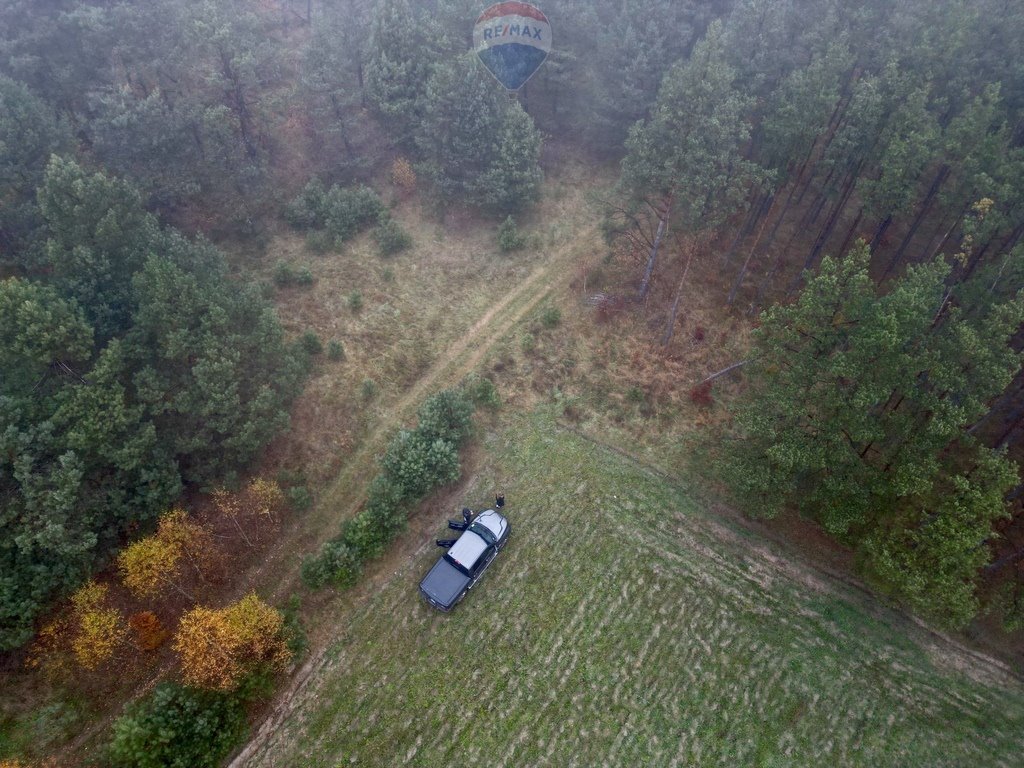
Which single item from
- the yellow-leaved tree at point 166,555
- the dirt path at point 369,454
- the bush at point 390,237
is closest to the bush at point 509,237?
the dirt path at point 369,454

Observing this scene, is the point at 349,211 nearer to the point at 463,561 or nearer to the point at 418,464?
the point at 418,464

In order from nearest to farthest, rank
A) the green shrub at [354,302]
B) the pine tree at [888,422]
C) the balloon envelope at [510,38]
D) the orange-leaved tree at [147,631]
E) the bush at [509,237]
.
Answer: the pine tree at [888,422] → the orange-leaved tree at [147,631] → the green shrub at [354,302] → the balloon envelope at [510,38] → the bush at [509,237]

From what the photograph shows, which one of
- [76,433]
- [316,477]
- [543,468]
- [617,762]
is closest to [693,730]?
[617,762]

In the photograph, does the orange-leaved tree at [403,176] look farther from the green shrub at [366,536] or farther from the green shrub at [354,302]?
the green shrub at [366,536]

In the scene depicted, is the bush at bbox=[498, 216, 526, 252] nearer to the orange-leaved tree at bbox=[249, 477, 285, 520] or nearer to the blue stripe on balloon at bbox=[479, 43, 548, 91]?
the blue stripe on balloon at bbox=[479, 43, 548, 91]

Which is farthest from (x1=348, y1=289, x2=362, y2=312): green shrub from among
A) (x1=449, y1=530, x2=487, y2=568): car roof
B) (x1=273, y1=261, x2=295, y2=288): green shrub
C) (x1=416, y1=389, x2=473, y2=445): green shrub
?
(x1=449, y1=530, x2=487, y2=568): car roof

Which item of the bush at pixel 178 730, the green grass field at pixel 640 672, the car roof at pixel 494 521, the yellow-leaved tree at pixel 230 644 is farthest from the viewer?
the car roof at pixel 494 521

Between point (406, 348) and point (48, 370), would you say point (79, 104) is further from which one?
point (406, 348)
